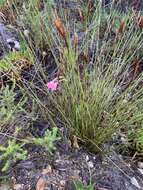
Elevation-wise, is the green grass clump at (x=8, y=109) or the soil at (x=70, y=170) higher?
the green grass clump at (x=8, y=109)

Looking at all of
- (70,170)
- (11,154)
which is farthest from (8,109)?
(70,170)

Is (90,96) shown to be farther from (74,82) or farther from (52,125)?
(52,125)

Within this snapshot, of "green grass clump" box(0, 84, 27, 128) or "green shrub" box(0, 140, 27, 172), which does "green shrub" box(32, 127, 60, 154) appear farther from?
"green grass clump" box(0, 84, 27, 128)

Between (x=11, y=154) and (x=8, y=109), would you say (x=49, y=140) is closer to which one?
(x=11, y=154)

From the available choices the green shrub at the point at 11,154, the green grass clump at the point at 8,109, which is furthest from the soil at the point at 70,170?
the green grass clump at the point at 8,109

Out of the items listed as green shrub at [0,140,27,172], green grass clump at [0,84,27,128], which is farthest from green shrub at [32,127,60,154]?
green grass clump at [0,84,27,128]

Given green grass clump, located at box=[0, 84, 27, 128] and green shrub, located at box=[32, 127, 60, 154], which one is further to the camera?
green grass clump, located at box=[0, 84, 27, 128]

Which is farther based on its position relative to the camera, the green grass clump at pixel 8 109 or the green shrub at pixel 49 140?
the green grass clump at pixel 8 109

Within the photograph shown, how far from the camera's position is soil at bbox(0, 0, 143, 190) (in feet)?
6.19

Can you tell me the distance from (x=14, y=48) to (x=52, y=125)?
0.82 m

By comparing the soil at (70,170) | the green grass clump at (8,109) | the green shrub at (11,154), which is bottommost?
the soil at (70,170)

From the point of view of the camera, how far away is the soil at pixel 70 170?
1.89m

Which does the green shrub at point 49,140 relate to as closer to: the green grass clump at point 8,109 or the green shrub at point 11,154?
the green shrub at point 11,154

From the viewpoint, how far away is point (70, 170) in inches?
77.6
